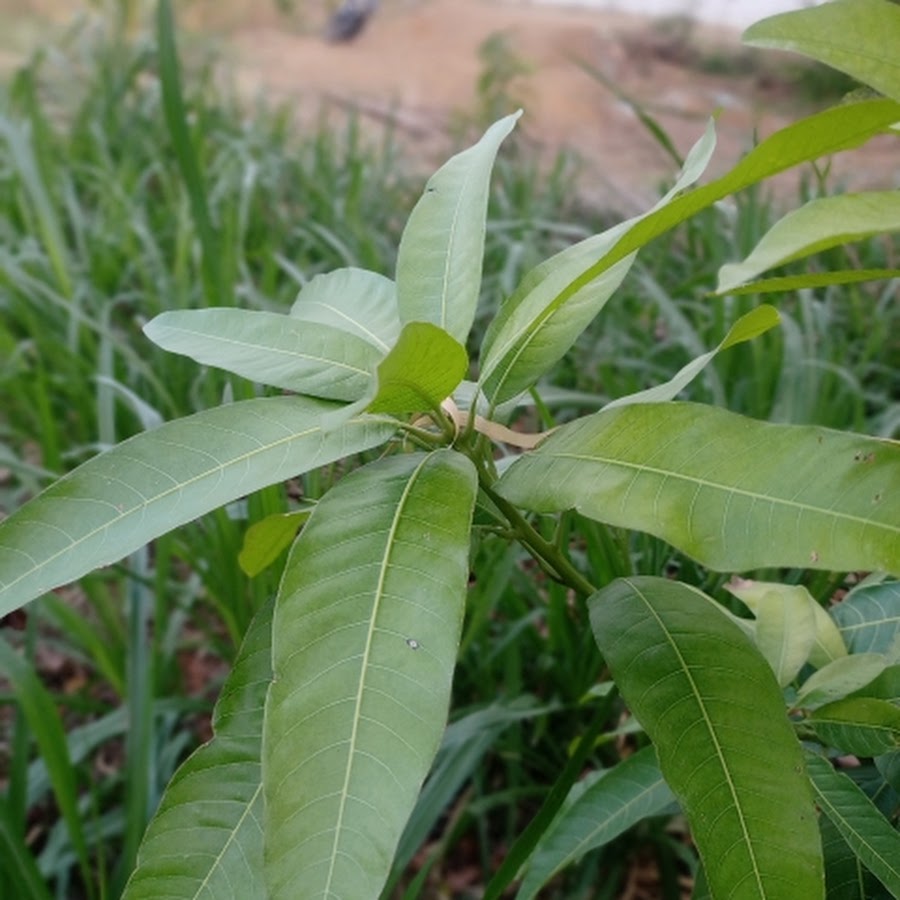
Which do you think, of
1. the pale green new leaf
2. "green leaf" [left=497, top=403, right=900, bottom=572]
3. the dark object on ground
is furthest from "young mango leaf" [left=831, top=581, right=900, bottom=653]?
the dark object on ground

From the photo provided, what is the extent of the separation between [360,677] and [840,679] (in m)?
0.32

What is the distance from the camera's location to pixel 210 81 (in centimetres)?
380

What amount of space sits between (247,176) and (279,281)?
38 cm

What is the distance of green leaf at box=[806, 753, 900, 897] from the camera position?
1.88 ft

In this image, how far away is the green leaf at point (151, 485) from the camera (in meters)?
0.51

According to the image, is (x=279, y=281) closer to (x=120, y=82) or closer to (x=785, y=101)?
(x=120, y=82)

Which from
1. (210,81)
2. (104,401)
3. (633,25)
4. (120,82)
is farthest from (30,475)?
(633,25)

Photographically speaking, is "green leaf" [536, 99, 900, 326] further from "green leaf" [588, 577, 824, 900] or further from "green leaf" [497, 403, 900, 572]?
"green leaf" [588, 577, 824, 900]

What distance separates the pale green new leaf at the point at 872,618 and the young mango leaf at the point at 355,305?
0.39 meters

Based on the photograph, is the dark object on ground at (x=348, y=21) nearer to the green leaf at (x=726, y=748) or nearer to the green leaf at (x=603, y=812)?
the green leaf at (x=603, y=812)

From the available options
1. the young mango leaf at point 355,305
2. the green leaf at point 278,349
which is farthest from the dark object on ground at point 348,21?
the green leaf at point 278,349

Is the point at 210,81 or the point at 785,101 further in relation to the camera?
the point at 785,101

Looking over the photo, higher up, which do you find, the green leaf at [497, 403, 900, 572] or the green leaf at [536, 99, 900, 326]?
the green leaf at [536, 99, 900, 326]

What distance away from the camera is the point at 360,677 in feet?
1.51
